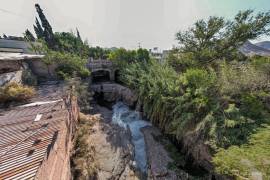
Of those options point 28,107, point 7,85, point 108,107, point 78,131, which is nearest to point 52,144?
point 28,107

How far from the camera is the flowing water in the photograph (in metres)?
9.38

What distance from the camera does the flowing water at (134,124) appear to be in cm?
938

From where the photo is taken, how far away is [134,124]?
13398mm

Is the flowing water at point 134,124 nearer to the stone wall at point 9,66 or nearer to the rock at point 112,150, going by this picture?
the rock at point 112,150

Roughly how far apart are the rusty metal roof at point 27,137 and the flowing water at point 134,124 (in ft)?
19.4

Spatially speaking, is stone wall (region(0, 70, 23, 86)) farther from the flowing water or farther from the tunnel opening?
the tunnel opening

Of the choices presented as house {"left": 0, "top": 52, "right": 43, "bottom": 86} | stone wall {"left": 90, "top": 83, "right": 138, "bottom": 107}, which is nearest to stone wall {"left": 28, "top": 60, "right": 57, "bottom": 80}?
house {"left": 0, "top": 52, "right": 43, "bottom": 86}

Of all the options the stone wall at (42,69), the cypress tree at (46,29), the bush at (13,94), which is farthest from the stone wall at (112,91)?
Answer: the cypress tree at (46,29)

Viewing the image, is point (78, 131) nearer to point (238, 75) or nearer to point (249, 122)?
point (249, 122)

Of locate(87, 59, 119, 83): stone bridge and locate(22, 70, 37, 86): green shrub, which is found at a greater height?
locate(87, 59, 119, 83): stone bridge

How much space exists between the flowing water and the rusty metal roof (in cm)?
591

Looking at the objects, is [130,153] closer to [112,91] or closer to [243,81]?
[243,81]

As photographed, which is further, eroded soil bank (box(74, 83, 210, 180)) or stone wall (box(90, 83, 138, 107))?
stone wall (box(90, 83, 138, 107))

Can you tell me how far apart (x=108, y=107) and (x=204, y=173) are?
41.4ft
